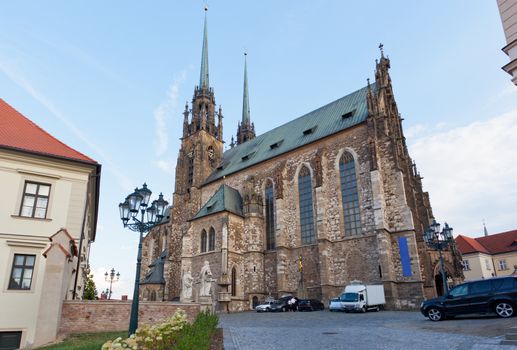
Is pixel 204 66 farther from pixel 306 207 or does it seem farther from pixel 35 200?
pixel 35 200

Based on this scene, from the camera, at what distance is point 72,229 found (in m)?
15.8

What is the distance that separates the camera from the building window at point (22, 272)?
13929 mm

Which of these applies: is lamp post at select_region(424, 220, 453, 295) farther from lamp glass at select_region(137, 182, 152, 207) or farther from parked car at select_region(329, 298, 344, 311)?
lamp glass at select_region(137, 182, 152, 207)

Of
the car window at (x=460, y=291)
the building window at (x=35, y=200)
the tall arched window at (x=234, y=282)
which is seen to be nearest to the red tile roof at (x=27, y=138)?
the building window at (x=35, y=200)

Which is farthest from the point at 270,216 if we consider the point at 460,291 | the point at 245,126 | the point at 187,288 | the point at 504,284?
the point at 245,126

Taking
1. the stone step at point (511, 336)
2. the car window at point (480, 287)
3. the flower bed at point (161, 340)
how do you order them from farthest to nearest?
1. the car window at point (480, 287)
2. the stone step at point (511, 336)
3. the flower bed at point (161, 340)

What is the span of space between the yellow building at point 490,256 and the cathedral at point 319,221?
2573cm

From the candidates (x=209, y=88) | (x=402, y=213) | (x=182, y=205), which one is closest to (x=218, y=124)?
(x=209, y=88)

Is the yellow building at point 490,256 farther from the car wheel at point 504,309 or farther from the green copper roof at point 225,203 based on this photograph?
the car wheel at point 504,309

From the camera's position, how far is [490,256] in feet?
170

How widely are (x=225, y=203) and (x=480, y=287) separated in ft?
70.6

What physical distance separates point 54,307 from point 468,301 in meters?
15.1

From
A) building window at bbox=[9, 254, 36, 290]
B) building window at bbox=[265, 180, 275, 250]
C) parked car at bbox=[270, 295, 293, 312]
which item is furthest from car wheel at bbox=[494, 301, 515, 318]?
building window at bbox=[265, 180, 275, 250]

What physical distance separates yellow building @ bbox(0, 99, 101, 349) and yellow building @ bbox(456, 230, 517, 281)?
5171cm
